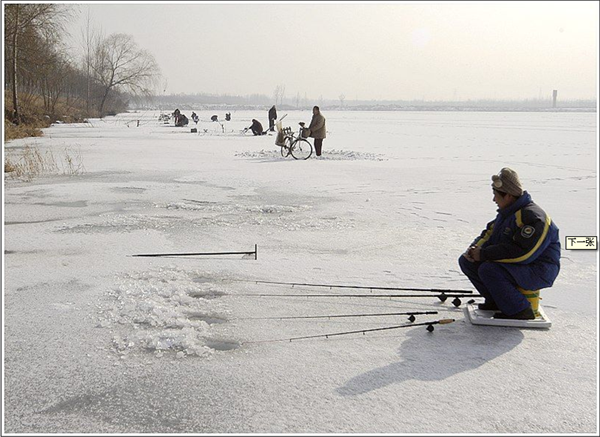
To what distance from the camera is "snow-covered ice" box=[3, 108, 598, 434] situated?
3.16 metres

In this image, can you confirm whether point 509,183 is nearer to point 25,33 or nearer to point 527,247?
point 527,247

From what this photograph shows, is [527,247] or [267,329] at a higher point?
[527,247]

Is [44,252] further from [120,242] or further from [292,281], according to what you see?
[292,281]

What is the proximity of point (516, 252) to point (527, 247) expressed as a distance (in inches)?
3.2

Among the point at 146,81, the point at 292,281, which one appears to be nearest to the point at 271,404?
the point at 292,281

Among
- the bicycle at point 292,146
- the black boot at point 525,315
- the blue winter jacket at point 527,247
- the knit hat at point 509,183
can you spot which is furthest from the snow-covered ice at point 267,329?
the bicycle at point 292,146

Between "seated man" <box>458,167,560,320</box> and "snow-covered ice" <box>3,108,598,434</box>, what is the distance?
28 centimetres

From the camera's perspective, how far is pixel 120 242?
7.03 meters

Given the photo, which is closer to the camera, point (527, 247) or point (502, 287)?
point (527, 247)

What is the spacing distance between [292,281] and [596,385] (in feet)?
9.15

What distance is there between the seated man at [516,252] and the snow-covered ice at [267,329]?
28 centimetres

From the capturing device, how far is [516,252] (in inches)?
165

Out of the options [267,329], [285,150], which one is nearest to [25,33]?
[285,150]

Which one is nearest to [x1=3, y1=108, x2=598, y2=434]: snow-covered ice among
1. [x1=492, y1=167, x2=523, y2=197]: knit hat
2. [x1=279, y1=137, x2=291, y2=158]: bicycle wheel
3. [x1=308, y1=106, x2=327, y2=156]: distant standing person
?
[x1=492, y1=167, x2=523, y2=197]: knit hat
